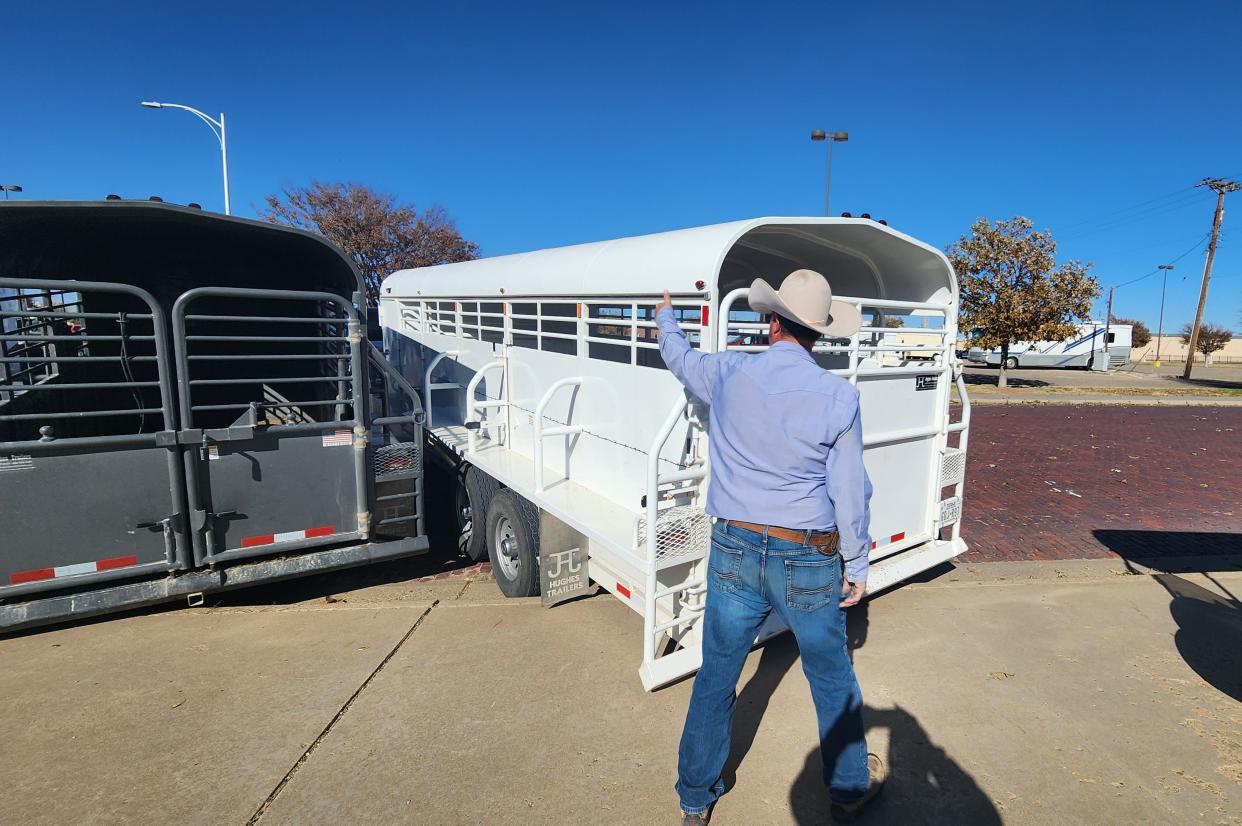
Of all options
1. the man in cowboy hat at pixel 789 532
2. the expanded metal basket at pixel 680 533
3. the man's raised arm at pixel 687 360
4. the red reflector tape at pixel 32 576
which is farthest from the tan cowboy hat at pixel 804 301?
the red reflector tape at pixel 32 576

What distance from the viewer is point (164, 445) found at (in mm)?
3877

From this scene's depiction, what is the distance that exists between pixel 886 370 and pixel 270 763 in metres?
3.83

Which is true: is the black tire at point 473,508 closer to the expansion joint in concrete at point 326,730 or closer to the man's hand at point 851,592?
the expansion joint in concrete at point 326,730

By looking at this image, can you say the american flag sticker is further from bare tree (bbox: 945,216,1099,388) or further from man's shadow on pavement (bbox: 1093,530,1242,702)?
bare tree (bbox: 945,216,1099,388)

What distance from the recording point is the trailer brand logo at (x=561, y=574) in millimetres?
4203

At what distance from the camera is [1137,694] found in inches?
142

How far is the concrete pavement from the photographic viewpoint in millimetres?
2789

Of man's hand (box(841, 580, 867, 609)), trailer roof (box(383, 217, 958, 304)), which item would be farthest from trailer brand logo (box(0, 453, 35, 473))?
man's hand (box(841, 580, 867, 609))

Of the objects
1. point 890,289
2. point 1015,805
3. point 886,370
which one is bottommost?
point 1015,805

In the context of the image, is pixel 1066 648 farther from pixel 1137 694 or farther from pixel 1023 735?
pixel 1023 735

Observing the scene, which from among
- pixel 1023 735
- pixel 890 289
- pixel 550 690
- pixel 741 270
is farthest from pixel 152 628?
pixel 890 289

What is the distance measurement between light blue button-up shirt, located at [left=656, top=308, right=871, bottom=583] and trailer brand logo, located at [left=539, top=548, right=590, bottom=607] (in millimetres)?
1880

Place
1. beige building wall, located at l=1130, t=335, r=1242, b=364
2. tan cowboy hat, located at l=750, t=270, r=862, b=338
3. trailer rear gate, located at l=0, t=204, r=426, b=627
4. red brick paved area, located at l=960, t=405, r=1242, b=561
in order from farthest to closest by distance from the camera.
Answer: beige building wall, located at l=1130, t=335, r=1242, b=364
red brick paved area, located at l=960, t=405, r=1242, b=561
trailer rear gate, located at l=0, t=204, r=426, b=627
tan cowboy hat, located at l=750, t=270, r=862, b=338

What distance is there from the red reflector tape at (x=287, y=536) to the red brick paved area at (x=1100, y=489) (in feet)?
17.1
